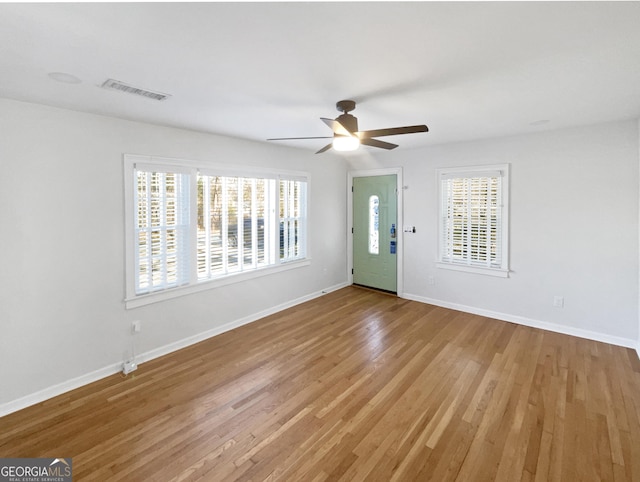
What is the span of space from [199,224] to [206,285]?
739mm

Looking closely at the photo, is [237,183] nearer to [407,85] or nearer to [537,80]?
[407,85]

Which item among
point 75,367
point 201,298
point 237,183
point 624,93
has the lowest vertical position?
point 75,367

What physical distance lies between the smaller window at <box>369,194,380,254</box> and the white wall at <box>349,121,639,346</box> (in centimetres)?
133

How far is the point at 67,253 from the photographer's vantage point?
2811mm

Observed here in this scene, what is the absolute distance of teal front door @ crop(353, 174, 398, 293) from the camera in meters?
5.48

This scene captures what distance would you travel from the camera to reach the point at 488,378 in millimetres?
2963

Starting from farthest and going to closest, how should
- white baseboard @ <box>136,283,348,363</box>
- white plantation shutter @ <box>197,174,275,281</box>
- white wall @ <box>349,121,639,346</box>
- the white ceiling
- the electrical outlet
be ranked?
white plantation shutter @ <box>197,174,275,281</box>
white wall @ <box>349,121,639,346</box>
white baseboard @ <box>136,283,348,363</box>
the electrical outlet
the white ceiling

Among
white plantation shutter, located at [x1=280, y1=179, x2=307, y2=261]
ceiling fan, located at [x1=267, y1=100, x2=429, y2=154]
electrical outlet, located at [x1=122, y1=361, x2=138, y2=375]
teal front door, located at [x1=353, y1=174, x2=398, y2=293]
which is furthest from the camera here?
teal front door, located at [x1=353, y1=174, x2=398, y2=293]

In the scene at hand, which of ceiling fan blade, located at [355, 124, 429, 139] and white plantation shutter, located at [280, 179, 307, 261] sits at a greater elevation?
ceiling fan blade, located at [355, 124, 429, 139]

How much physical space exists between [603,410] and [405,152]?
3932mm

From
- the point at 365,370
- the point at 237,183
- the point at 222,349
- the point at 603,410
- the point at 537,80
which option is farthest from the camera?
the point at 237,183

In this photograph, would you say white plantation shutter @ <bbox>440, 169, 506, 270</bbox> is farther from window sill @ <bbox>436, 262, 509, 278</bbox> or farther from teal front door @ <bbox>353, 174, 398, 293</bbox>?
teal front door @ <bbox>353, 174, 398, 293</bbox>

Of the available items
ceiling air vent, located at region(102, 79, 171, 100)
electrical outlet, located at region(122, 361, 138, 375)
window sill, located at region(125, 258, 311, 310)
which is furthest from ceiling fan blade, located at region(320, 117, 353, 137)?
electrical outlet, located at region(122, 361, 138, 375)

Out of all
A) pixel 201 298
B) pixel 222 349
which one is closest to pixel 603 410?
pixel 222 349
